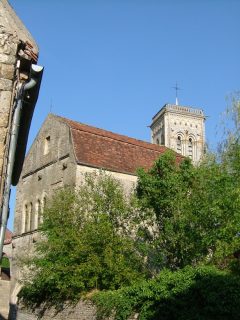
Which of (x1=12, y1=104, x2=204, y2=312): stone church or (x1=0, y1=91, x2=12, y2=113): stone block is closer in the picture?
(x1=0, y1=91, x2=12, y2=113): stone block

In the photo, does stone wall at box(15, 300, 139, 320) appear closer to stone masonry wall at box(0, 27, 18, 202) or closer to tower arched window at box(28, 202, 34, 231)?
tower arched window at box(28, 202, 34, 231)

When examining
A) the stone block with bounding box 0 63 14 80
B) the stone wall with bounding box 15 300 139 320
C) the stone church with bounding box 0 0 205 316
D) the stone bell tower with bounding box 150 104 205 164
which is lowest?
the stone wall with bounding box 15 300 139 320

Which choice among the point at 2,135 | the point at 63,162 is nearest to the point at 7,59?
the point at 2,135

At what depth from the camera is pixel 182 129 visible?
62.9 meters

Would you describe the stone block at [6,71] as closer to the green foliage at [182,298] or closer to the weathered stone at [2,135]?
the weathered stone at [2,135]

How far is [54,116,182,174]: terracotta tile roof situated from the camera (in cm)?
2294

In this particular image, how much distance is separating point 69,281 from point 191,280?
5917 mm

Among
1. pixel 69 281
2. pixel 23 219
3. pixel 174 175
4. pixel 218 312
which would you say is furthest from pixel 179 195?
pixel 23 219

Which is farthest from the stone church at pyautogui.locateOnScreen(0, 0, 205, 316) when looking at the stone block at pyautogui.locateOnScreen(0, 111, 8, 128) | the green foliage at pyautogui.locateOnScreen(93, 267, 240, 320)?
the stone block at pyautogui.locateOnScreen(0, 111, 8, 128)

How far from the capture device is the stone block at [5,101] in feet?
17.5

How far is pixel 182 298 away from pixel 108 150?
496 inches

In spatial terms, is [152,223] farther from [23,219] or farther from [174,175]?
[23,219]

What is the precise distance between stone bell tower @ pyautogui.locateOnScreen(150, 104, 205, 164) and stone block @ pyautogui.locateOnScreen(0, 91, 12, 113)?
2254 inches

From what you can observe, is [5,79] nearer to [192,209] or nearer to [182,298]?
[182,298]
